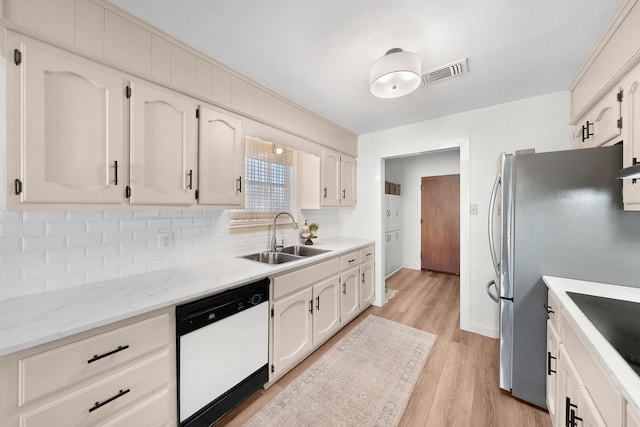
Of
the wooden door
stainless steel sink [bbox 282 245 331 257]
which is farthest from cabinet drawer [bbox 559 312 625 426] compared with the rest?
the wooden door

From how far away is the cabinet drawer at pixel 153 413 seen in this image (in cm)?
110

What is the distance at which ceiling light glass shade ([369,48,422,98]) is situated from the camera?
1.48m

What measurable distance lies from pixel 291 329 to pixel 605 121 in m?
2.64

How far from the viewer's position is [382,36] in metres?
1.49

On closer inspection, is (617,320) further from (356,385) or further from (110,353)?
(110,353)

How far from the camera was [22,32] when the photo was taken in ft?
3.41

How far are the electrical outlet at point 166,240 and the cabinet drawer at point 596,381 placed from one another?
227 centimetres

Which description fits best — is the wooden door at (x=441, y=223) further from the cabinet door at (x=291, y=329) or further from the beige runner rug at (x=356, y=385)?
the cabinet door at (x=291, y=329)

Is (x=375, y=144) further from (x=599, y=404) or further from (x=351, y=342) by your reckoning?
(x=599, y=404)

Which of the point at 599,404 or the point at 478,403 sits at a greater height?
the point at 599,404

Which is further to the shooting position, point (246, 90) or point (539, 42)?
point (246, 90)

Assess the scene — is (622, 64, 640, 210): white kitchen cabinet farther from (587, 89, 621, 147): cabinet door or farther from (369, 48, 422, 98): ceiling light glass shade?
(369, 48, 422, 98): ceiling light glass shade

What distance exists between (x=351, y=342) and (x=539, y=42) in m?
2.80

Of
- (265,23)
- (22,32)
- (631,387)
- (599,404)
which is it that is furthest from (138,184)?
(599,404)
